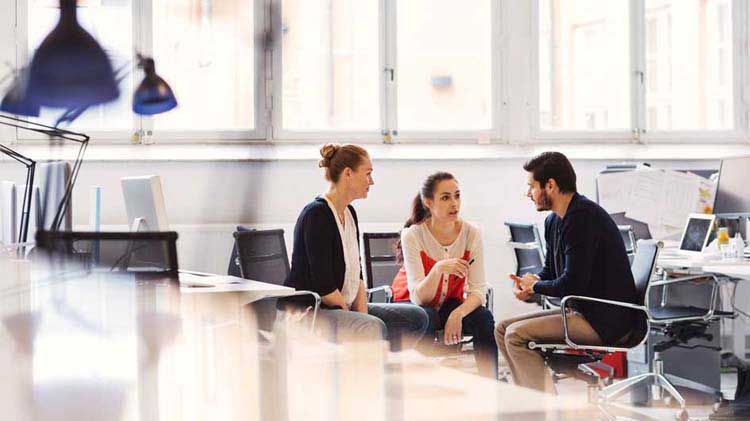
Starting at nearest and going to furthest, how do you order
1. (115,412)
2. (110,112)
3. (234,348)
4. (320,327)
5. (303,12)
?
(115,412) → (234,348) → (110,112) → (320,327) → (303,12)

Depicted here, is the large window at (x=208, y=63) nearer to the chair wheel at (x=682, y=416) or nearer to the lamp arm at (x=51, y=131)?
the chair wheel at (x=682, y=416)

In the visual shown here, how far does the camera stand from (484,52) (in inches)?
186

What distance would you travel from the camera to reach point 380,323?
2479 mm

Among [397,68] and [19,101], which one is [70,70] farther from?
[397,68]

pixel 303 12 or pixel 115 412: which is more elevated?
pixel 303 12

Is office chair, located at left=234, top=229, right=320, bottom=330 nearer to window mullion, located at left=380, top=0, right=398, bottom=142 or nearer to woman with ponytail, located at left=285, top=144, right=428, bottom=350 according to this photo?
woman with ponytail, located at left=285, top=144, right=428, bottom=350

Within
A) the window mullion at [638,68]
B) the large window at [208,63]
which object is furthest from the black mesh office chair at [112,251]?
the window mullion at [638,68]

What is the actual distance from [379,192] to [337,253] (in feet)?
6.63

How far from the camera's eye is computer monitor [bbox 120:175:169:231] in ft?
6.73

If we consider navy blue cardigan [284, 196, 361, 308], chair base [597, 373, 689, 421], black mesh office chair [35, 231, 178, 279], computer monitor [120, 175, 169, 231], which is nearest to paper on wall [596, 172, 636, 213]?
chair base [597, 373, 689, 421]

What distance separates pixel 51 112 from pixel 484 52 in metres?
3.56

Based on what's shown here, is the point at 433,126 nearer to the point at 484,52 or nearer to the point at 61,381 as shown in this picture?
the point at 484,52

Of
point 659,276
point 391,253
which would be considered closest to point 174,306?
point 391,253

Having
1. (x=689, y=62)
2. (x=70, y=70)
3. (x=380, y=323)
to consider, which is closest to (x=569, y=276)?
(x=380, y=323)
